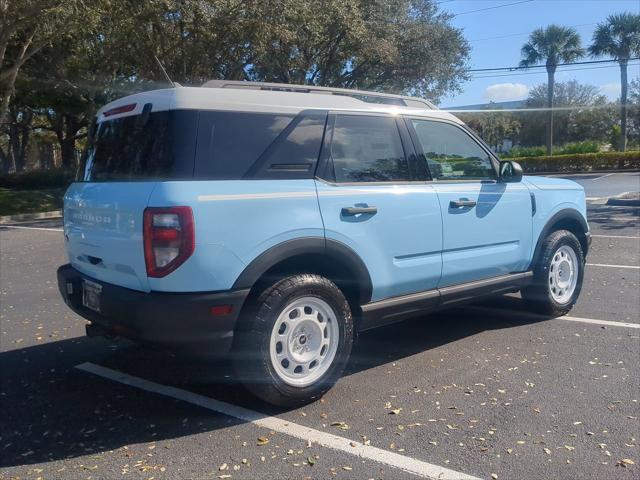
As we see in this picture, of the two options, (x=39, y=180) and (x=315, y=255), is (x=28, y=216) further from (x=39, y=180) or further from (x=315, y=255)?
(x=315, y=255)

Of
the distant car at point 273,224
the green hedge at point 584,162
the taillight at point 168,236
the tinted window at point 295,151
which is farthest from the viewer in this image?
the green hedge at point 584,162

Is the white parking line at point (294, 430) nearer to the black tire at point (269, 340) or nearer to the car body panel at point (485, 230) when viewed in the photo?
the black tire at point (269, 340)

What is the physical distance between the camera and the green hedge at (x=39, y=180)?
30016mm

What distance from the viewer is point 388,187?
4699 mm

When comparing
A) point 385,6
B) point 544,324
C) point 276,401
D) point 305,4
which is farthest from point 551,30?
point 276,401

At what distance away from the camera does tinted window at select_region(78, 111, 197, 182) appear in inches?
152

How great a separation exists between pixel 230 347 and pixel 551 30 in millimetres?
45764

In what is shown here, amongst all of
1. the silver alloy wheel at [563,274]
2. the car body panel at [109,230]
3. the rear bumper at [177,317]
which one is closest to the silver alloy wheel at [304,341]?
the rear bumper at [177,317]

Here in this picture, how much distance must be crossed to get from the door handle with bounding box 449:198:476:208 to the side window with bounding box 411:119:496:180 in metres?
0.23

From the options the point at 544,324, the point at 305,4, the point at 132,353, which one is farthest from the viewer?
the point at 305,4

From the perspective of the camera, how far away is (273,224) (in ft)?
13.1

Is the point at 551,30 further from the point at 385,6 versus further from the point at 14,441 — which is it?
the point at 14,441

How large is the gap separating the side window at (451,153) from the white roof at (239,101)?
1.48 feet

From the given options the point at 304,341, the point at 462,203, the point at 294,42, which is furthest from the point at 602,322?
the point at 294,42
